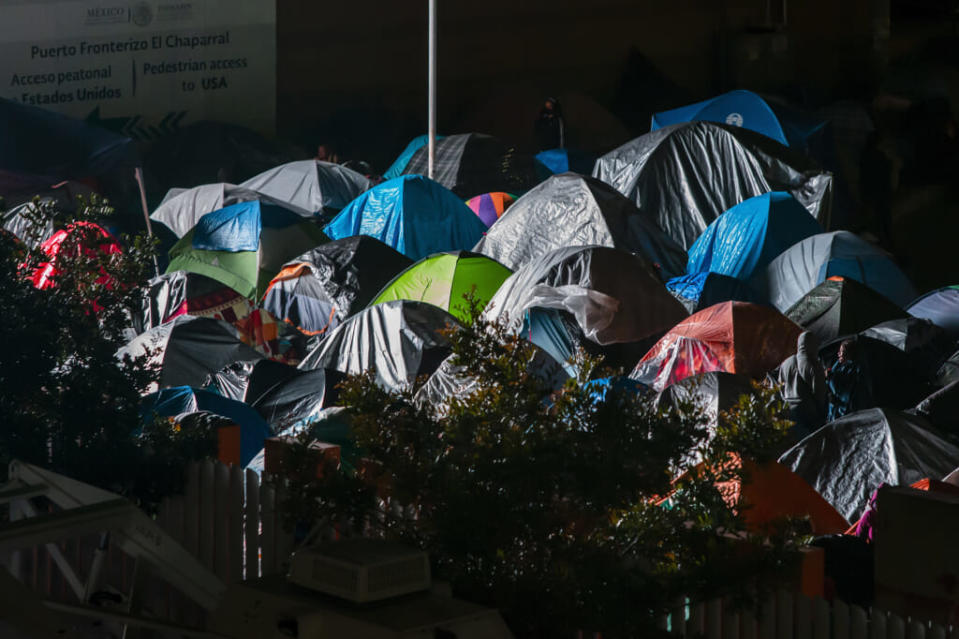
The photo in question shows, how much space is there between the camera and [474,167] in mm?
19719

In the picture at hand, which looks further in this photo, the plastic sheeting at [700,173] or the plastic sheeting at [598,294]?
the plastic sheeting at [700,173]

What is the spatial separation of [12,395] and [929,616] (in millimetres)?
3662

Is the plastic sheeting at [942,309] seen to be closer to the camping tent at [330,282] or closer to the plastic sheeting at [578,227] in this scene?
the plastic sheeting at [578,227]

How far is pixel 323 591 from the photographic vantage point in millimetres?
3461

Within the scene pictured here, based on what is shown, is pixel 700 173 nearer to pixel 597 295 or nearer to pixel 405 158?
pixel 597 295

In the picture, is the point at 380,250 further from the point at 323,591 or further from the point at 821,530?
the point at 323,591

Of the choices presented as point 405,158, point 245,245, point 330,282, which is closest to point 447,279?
point 330,282

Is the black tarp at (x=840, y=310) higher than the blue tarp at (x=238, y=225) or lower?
lower

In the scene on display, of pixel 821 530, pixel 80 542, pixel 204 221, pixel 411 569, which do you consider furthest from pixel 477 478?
pixel 204 221

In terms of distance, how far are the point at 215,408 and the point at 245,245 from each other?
20.3 ft

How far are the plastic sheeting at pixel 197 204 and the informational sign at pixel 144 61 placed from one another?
417 cm

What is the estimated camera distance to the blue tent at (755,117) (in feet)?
67.1

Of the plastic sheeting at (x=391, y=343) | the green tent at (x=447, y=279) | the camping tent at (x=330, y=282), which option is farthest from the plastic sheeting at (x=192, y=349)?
the camping tent at (x=330, y=282)

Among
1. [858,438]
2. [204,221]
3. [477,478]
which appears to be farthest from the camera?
[204,221]
